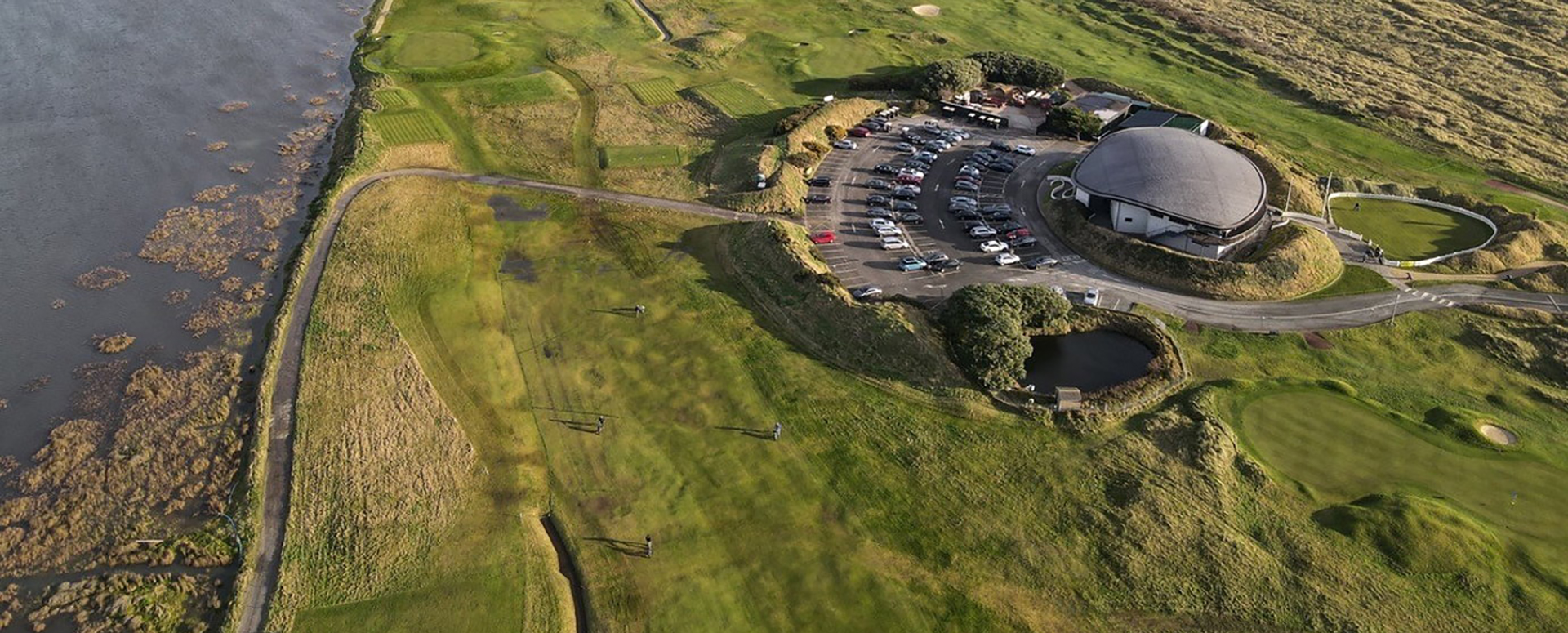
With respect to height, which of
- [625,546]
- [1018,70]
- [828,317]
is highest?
[1018,70]

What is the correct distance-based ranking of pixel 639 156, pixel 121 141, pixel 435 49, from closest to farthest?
1. pixel 639 156
2. pixel 121 141
3. pixel 435 49

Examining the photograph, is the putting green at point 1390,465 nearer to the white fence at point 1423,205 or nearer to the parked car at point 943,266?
the white fence at point 1423,205

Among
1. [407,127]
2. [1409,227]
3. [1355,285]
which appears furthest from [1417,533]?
[407,127]

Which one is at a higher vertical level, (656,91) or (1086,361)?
(656,91)

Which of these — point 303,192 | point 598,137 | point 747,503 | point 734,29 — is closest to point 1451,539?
point 747,503

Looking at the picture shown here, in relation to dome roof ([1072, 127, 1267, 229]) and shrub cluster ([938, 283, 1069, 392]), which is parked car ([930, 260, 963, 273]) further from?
dome roof ([1072, 127, 1267, 229])

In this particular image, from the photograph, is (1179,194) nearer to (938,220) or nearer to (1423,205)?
(938,220)

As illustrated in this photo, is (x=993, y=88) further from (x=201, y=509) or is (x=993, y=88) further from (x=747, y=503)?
(x=201, y=509)

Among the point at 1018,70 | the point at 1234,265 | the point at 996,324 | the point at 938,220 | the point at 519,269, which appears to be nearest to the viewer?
the point at 996,324
